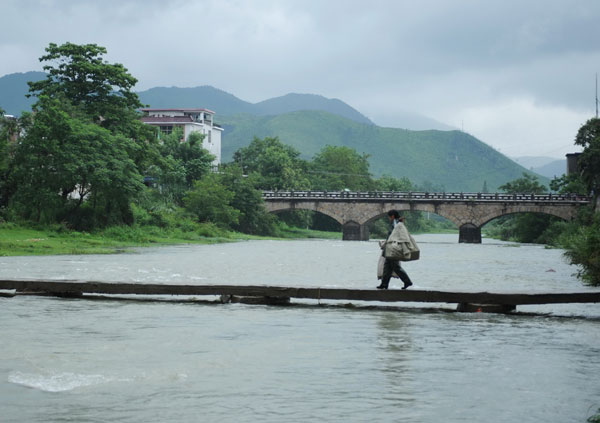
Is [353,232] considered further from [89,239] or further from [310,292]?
[310,292]

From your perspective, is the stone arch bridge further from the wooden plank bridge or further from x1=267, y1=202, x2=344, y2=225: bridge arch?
the wooden plank bridge

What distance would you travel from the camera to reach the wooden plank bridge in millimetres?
15977

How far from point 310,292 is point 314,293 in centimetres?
10

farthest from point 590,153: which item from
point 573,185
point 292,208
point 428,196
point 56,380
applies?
point 56,380

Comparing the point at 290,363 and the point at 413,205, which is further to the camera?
the point at 413,205

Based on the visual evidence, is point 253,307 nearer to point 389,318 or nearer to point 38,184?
point 389,318

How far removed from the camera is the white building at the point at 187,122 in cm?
11250

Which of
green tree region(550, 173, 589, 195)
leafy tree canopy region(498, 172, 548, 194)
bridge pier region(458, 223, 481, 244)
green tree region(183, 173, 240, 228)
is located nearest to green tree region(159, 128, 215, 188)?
green tree region(183, 173, 240, 228)

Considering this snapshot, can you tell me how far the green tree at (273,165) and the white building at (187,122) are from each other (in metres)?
4.84

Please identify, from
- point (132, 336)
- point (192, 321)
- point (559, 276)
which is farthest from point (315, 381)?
point (559, 276)

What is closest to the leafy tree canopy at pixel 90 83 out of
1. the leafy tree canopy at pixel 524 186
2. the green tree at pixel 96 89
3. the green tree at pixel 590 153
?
the green tree at pixel 96 89

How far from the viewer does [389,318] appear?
610 inches

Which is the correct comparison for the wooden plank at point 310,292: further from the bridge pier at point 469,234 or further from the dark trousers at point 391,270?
the bridge pier at point 469,234

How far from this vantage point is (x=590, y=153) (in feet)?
211
